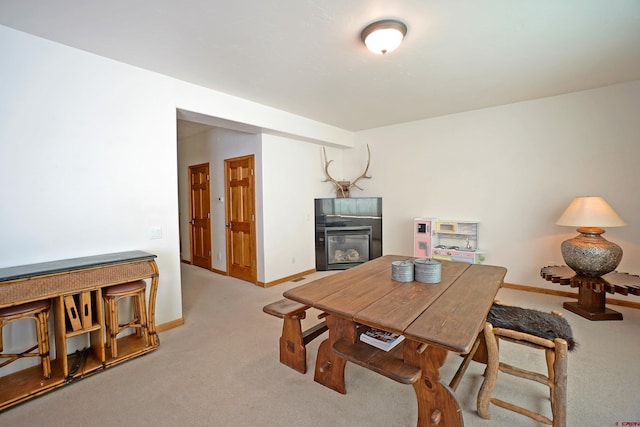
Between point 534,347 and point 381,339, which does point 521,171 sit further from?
point 381,339

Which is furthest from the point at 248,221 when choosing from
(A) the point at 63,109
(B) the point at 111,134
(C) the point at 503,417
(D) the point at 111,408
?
(C) the point at 503,417

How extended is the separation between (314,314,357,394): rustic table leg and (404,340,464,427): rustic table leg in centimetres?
41

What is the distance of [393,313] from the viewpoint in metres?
1.46

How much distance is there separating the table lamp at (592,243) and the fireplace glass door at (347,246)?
2.76 metres

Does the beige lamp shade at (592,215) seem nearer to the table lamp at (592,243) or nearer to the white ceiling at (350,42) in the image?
the table lamp at (592,243)

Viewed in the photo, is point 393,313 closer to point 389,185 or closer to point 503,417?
point 503,417

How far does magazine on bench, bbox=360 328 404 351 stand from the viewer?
1.68m

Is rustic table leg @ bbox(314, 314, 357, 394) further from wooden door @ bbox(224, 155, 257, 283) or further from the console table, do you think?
wooden door @ bbox(224, 155, 257, 283)

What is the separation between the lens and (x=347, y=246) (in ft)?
16.7

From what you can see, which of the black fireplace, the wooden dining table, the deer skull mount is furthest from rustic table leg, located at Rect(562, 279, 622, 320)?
the deer skull mount

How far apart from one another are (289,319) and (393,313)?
3.07 ft

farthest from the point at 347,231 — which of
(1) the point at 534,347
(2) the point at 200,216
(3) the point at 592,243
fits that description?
(1) the point at 534,347

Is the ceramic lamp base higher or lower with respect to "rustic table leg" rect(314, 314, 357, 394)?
higher

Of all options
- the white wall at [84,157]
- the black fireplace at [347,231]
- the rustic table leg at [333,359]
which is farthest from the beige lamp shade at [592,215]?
the white wall at [84,157]
